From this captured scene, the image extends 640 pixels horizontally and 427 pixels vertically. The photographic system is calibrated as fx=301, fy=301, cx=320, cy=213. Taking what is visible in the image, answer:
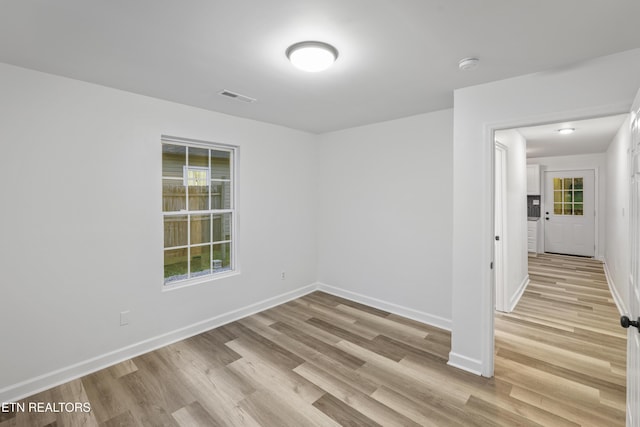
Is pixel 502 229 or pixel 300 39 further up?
pixel 300 39

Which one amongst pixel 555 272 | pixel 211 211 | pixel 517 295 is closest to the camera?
pixel 211 211

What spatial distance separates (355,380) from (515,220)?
11.3 feet

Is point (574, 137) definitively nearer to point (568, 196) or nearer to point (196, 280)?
point (568, 196)

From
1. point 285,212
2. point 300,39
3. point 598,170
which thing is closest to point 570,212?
point 598,170

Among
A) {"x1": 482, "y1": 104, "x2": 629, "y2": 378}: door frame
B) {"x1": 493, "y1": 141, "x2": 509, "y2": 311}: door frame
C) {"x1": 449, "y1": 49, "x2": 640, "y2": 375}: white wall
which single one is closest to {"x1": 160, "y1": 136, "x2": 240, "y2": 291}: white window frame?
{"x1": 449, "y1": 49, "x2": 640, "y2": 375}: white wall

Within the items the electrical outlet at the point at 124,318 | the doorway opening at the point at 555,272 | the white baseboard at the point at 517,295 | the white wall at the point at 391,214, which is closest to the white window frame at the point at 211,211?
the electrical outlet at the point at 124,318

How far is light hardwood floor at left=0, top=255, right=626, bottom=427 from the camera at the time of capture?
2.10 meters

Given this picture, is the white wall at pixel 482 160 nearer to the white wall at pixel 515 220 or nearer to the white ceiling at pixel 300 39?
the white ceiling at pixel 300 39

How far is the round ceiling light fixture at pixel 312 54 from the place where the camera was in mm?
1893

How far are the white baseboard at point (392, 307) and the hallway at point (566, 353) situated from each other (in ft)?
1.98

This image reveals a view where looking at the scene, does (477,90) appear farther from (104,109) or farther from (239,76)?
(104,109)

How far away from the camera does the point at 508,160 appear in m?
4.05

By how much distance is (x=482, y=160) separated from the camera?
256 centimetres

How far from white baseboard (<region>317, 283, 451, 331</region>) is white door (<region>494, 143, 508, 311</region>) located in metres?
1.09
